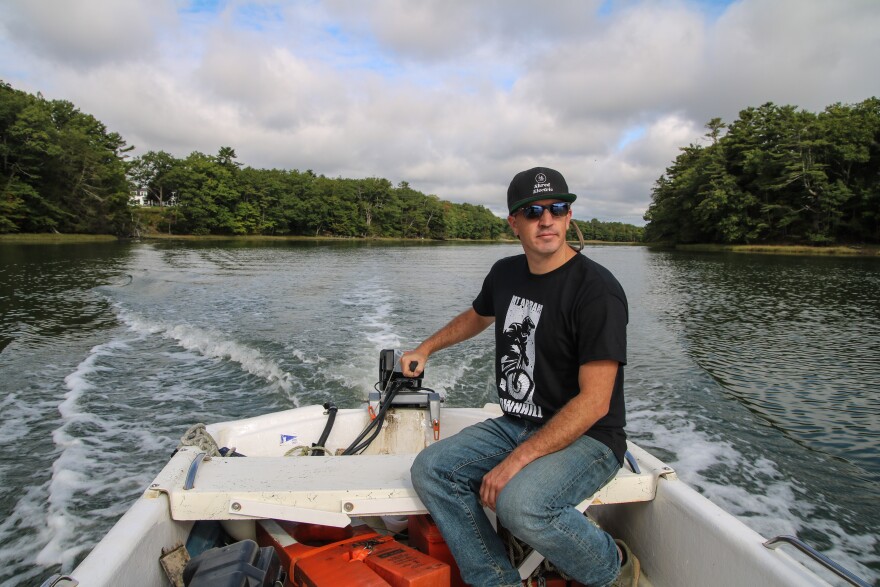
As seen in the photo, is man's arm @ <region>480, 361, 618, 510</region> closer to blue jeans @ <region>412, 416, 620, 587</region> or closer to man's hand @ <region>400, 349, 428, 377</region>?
blue jeans @ <region>412, 416, 620, 587</region>

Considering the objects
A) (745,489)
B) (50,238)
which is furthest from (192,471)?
(50,238)

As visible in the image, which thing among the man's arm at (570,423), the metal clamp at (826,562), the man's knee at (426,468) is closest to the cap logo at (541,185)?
the man's arm at (570,423)

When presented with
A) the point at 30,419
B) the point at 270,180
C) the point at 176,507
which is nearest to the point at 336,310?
the point at 30,419

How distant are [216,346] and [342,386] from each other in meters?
3.36

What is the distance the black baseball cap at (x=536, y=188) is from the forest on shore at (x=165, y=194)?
184ft

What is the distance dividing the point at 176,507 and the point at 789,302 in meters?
19.0

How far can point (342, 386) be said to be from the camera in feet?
24.9

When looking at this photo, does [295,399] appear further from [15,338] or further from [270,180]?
[270,180]

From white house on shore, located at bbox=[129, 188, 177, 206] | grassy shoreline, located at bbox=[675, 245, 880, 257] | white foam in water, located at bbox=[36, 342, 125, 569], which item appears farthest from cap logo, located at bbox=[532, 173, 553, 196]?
white house on shore, located at bbox=[129, 188, 177, 206]

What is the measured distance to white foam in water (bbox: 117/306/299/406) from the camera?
8.01m

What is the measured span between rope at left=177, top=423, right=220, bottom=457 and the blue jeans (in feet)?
4.46

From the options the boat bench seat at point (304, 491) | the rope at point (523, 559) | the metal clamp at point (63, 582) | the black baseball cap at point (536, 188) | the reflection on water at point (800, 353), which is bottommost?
the reflection on water at point (800, 353)

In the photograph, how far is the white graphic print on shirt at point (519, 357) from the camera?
2.41m

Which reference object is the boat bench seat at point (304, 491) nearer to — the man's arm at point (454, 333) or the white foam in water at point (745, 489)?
the man's arm at point (454, 333)
